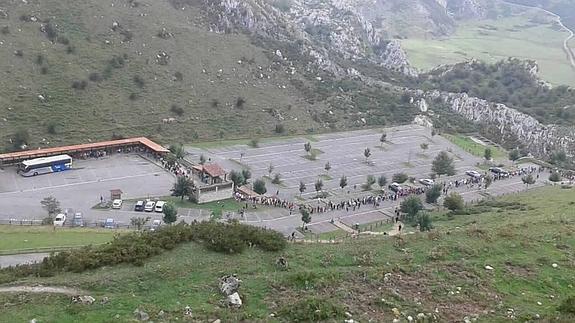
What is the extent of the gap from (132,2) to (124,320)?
271ft

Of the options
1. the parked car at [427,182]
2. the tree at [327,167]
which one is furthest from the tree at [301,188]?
the parked car at [427,182]

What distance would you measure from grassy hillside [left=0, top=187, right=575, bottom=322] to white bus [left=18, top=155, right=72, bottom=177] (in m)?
37.2

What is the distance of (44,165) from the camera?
5578 centimetres

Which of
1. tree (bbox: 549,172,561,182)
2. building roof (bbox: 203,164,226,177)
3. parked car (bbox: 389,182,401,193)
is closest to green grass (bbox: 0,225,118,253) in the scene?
building roof (bbox: 203,164,226,177)

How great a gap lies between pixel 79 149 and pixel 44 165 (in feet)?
17.9

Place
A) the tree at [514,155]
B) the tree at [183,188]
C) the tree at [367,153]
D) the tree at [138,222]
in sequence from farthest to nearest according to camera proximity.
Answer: the tree at [514,155] → the tree at [367,153] → the tree at [183,188] → the tree at [138,222]

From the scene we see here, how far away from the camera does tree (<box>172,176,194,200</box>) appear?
51281mm

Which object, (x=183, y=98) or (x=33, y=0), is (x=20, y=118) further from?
(x=33, y=0)

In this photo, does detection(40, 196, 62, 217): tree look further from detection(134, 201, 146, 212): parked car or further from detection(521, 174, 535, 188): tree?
detection(521, 174, 535, 188): tree

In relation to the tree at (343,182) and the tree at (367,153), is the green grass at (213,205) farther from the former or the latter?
the tree at (367,153)

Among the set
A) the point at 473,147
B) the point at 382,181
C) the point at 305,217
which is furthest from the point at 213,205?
the point at 473,147

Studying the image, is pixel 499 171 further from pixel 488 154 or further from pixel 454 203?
pixel 454 203

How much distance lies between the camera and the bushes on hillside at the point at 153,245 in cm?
2153

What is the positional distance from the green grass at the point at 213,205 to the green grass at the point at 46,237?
9693 millimetres
